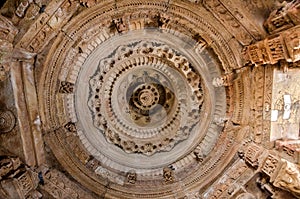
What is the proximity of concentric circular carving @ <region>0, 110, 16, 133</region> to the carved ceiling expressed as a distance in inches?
0.7

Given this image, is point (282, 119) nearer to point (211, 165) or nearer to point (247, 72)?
point (247, 72)

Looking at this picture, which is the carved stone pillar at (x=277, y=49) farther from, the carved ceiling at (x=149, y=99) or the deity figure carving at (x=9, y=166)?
the deity figure carving at (x=9, y=166)

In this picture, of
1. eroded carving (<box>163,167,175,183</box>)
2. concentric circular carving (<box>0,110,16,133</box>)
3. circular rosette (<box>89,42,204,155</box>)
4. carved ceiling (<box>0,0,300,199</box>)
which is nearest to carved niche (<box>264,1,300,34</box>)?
carved ceiling (<box>0,0,300,199</box>)

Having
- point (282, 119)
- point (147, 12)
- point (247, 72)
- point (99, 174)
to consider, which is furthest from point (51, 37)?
point (282, 119)

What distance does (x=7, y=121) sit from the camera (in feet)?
17.3

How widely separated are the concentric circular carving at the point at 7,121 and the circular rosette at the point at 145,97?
4.55ft

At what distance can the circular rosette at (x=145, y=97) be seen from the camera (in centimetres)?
637

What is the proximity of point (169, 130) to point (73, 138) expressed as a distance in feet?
5.41

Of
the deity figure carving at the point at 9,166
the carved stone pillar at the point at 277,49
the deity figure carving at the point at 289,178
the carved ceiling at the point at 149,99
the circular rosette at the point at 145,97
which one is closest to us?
the carved stone pillar at the point at 277,49

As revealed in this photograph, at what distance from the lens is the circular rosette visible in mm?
6367

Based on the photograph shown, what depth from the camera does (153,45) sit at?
6.37 m

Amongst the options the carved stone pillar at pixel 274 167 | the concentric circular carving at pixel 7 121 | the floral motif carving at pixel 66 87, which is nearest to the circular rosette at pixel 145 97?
the floral motif carving at pixel 66 87

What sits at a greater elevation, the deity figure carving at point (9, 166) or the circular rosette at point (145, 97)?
the circular rosette at point (145, 97)

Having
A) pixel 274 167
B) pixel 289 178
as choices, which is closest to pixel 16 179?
pixel 274 167
